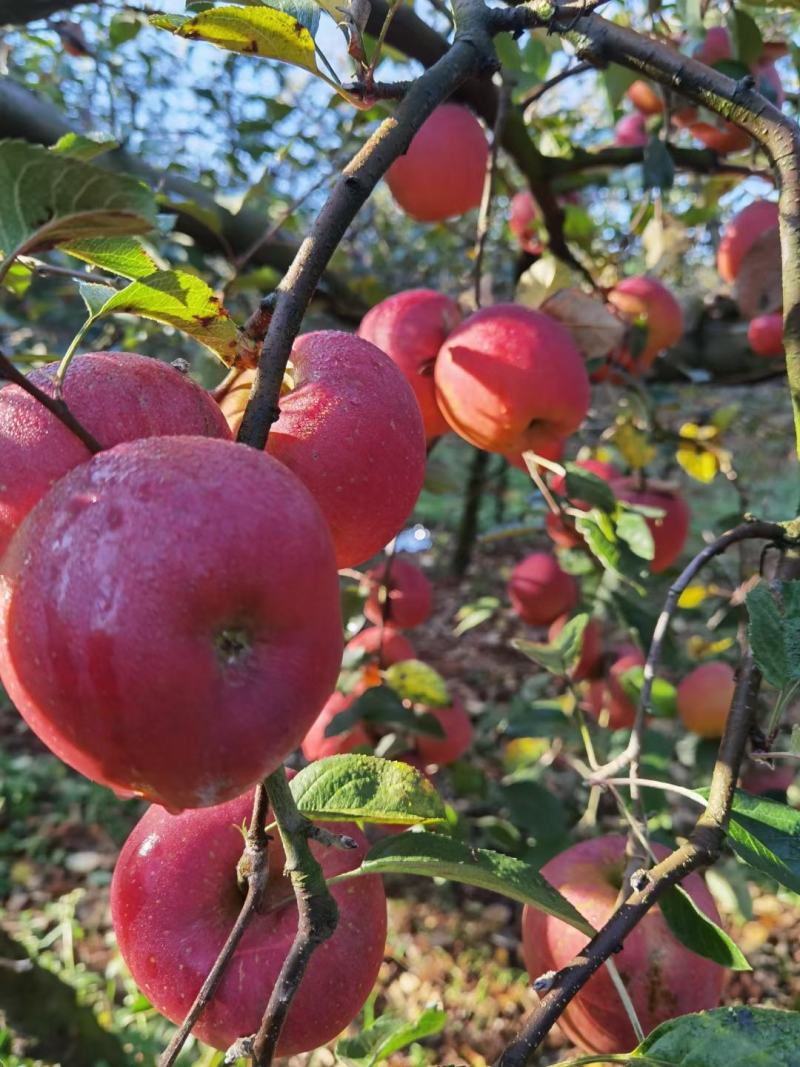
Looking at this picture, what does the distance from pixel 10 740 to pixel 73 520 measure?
262 centimetres

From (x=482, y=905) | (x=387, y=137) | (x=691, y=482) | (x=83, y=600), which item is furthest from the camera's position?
(x=691, y=482)

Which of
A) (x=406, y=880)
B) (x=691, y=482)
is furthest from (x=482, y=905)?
(x=691, y=482)

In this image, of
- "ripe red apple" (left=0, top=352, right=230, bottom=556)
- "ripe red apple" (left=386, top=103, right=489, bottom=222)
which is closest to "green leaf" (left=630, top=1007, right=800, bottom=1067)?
"ripe red apple" (left=0, top=352, right=230, bottom=556)

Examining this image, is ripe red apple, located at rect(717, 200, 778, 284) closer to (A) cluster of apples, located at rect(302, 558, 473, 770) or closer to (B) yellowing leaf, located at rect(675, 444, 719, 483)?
(B) yellowing leaf, located at rect(675, 444, 719, 483)

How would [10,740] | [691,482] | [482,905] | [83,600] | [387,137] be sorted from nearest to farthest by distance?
[83,600] → [387,137] → [482,905] → [10,740] → [691,482]

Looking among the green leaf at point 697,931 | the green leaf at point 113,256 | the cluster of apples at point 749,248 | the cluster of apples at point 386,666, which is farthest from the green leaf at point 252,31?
the cluster of apples at point 749,248

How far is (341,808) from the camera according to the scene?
51 centimetres

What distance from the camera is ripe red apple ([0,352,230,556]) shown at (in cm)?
39

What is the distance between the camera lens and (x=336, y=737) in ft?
4.06

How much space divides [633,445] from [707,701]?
50 centimetres

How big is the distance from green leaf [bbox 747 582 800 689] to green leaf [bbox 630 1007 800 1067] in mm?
211

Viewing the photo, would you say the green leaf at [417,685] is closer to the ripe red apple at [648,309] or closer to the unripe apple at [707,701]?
the unripe apple at [707,701]

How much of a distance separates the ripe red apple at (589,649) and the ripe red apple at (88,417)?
51.3 inches

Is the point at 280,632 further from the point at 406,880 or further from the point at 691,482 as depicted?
the point at 691,482
